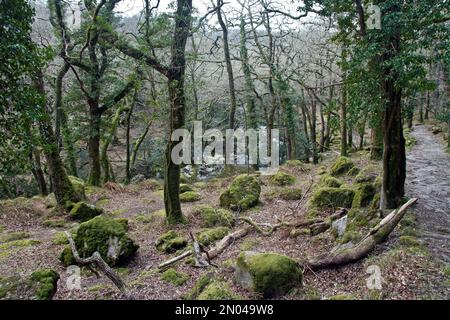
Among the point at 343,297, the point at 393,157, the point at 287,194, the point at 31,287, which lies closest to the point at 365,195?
the point at 393,157

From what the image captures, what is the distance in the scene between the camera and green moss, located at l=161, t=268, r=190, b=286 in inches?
247

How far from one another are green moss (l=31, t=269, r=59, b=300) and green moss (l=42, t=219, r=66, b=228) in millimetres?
5372

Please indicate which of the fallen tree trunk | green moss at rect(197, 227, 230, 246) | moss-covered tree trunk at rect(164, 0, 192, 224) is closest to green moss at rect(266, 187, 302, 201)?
green moss at rect(197, 227, 230, 246)

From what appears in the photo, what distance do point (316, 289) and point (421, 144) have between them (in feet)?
62.7

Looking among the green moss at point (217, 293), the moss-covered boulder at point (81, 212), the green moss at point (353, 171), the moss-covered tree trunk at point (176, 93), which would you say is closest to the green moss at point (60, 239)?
the moss-covered boulder at point (81, 212)

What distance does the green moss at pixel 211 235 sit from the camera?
8.30 metres

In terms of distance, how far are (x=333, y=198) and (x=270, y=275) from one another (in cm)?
488

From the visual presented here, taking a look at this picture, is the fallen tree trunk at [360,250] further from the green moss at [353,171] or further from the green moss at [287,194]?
the green moss at [353,171]

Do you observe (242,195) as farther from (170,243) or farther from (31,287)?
(31,287)

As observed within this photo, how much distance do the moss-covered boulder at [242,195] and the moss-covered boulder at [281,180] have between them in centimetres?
231

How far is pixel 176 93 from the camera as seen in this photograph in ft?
29.3

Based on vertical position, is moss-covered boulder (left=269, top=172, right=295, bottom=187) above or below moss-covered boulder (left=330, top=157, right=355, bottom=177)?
below

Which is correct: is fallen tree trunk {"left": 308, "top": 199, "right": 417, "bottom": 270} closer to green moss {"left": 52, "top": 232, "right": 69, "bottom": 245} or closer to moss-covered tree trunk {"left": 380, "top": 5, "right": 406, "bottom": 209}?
moss-covered tree trunk {"left": 380, "top": 5, "right": 406, "bottom": 209}

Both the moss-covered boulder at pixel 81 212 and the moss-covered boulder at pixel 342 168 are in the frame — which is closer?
the moss-covered boulder at pixel 81 212
